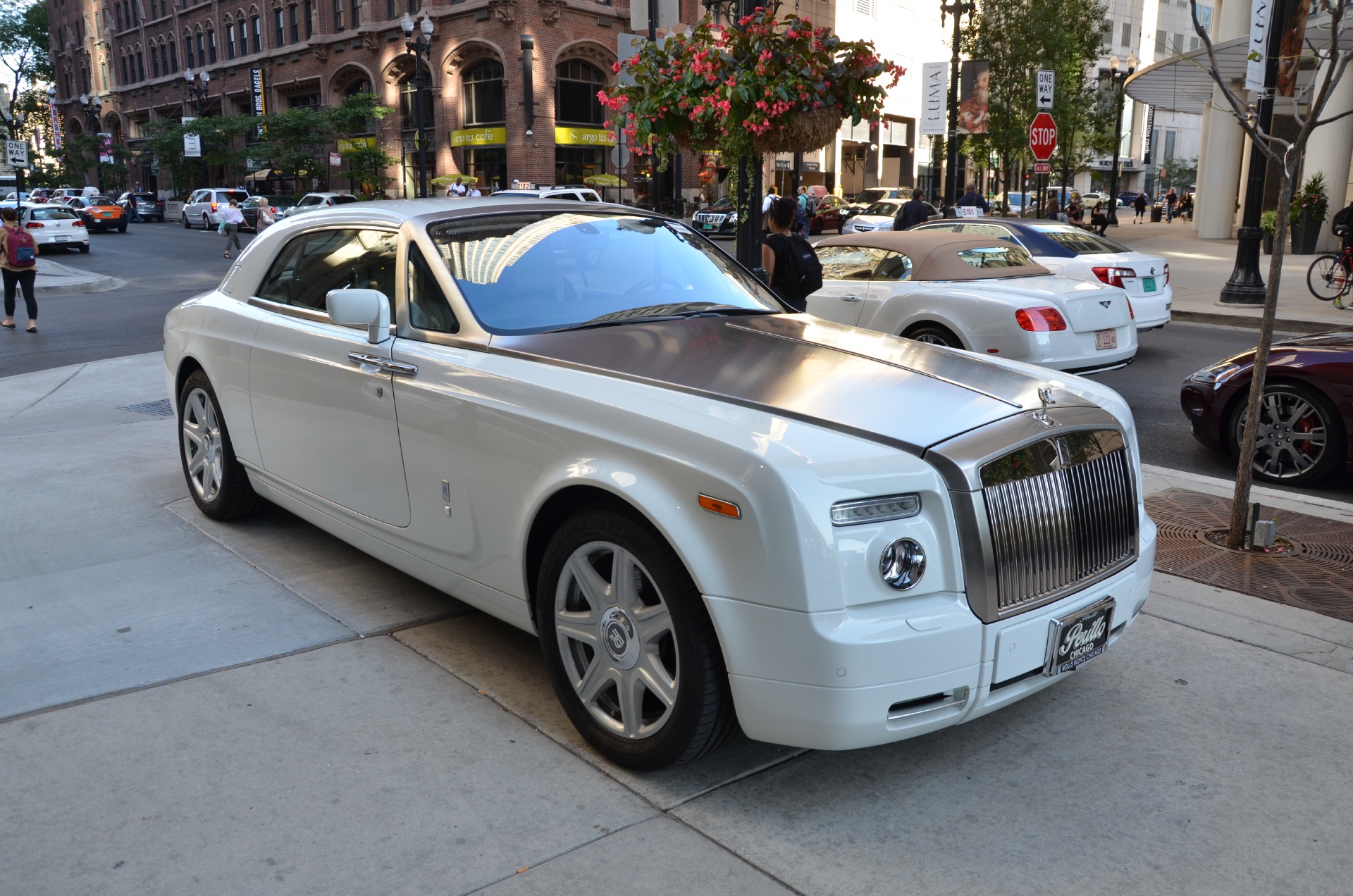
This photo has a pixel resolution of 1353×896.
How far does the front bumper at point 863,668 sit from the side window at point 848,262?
24.4 feet

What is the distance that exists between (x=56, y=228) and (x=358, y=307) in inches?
1492

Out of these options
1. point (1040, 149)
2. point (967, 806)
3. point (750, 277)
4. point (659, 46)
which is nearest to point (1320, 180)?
point (1040, 149)

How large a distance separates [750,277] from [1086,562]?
2.19 m

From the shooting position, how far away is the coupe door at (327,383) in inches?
169

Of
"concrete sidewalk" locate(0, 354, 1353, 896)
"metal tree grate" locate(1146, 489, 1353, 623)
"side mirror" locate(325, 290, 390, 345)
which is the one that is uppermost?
"side mirror" locate(325, 290, 390, 345)

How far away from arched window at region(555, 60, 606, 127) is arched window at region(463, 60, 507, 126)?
2.71 metres

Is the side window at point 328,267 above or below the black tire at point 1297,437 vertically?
above

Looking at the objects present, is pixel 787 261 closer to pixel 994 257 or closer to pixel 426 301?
pixel 994 257

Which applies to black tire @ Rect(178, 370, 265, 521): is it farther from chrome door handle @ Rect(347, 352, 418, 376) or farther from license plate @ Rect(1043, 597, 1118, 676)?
license plate @ Rect(1043, 597, 1118, 676)

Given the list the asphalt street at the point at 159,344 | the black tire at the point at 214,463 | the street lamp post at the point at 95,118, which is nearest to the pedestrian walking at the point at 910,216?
the asphalt street at the point at 159,344

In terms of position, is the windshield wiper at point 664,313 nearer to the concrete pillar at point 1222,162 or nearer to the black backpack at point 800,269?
the black backpack at point 800,269

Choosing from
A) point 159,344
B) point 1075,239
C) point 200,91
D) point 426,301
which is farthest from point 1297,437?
point 200,91

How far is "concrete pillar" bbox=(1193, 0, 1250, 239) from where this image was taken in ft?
108

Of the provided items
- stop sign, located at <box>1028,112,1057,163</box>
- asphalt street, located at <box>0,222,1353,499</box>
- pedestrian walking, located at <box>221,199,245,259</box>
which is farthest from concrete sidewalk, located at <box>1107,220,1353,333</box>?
pedestrian walking, located at <box>221,199,245,259</box>
